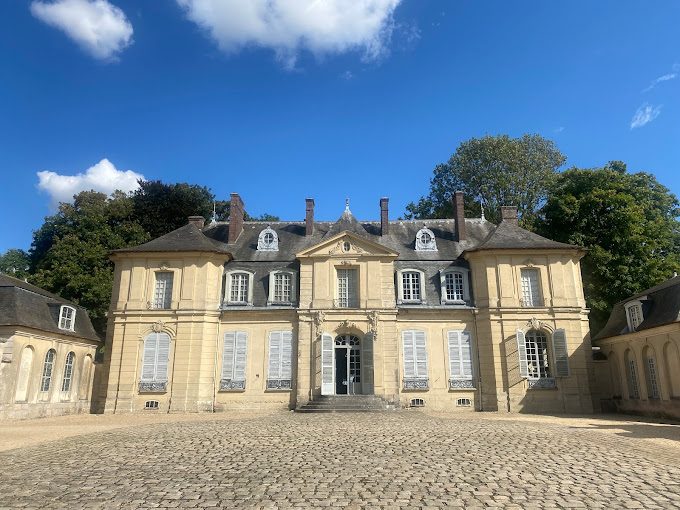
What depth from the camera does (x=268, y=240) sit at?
24.2 m

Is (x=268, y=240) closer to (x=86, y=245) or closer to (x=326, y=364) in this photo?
(x=326, y=364)

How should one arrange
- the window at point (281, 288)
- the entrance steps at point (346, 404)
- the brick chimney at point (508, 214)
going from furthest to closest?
the brick chimney at point (508, 214) < the window at point (281, 288) < the entrance steps at point (346, 404)

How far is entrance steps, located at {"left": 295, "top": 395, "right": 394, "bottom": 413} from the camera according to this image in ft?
62.5

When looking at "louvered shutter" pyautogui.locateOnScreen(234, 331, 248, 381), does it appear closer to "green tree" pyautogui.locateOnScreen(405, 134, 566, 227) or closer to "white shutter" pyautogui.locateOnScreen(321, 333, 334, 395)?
"white shutter" pyautogui.locateOnScreen(321, 333, 334, 395)

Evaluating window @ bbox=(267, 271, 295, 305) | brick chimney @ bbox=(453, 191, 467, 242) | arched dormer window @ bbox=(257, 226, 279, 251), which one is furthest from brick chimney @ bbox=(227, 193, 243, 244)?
brick chimney @ bbox=(453, 191, 467, 242)

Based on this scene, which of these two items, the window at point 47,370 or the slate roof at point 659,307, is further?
the window at point 47,370

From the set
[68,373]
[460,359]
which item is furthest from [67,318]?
[460,359]

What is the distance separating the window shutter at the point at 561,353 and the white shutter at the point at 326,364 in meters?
9.40

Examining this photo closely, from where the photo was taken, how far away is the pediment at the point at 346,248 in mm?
21938

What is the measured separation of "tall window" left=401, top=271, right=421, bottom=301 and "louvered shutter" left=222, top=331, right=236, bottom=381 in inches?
310

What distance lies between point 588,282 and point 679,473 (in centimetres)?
1963

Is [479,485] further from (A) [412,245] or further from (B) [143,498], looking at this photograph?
(A) [412,245]

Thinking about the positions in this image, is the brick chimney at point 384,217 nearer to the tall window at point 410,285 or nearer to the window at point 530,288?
the tall window at point 410,285

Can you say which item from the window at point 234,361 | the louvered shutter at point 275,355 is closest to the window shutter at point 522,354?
the louvered shutter at point 275,355
